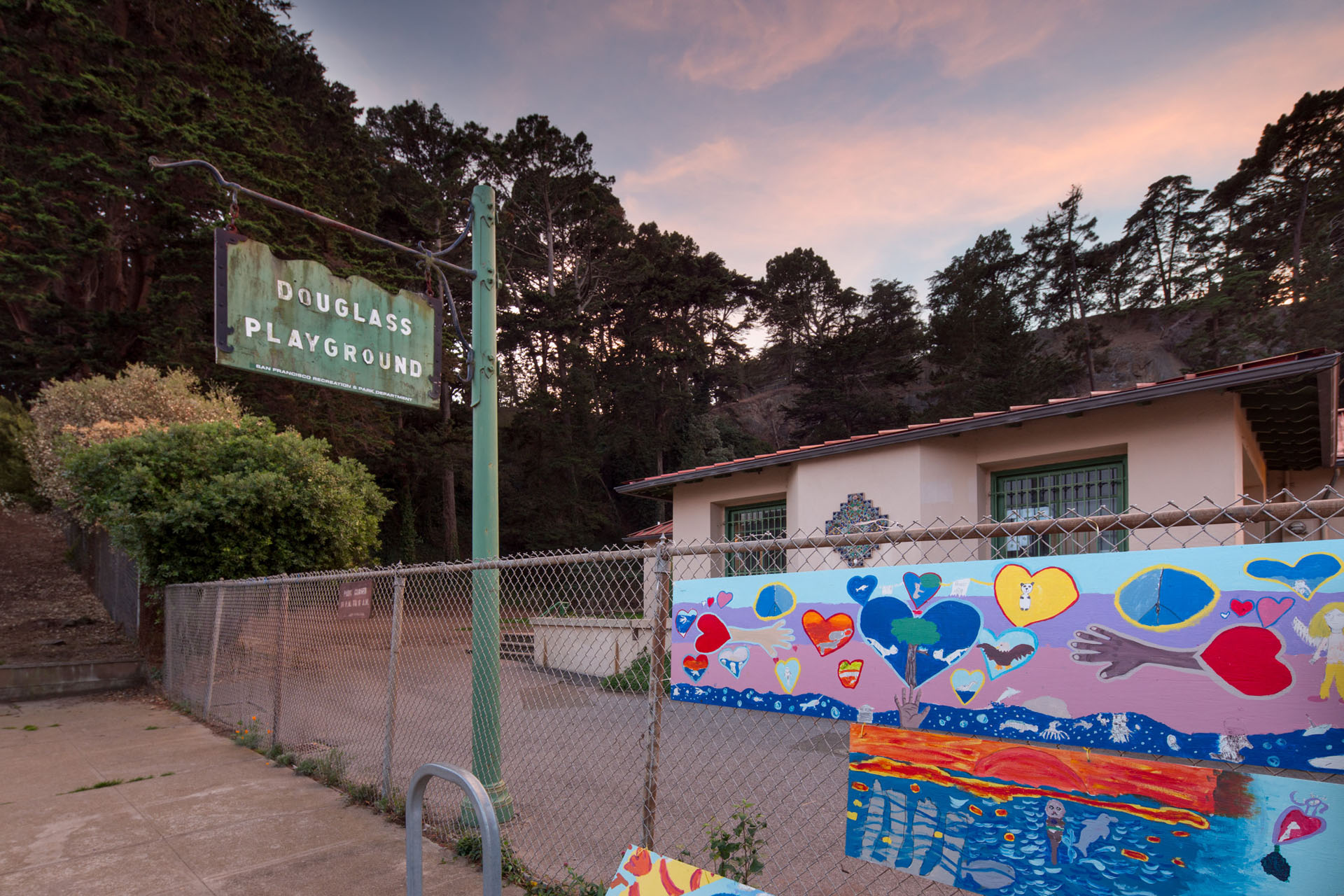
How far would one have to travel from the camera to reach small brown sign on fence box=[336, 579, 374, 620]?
5074mm

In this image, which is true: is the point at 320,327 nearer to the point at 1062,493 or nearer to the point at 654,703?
the point at 654,703

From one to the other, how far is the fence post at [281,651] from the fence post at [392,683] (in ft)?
6.22

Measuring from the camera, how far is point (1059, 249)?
1651 inches

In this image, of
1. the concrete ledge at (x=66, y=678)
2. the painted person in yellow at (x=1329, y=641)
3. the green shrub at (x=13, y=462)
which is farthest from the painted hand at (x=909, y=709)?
the green shrub at (x=13, y=462)

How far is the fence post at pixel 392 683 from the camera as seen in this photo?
449cm

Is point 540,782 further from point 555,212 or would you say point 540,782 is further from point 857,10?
point 555,212

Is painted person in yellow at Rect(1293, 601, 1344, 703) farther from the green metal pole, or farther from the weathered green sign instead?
the weathered green sign

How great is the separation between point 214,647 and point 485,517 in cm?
502

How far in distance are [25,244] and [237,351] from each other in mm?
16630

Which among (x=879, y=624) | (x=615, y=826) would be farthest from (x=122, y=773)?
(x=879, y=624)

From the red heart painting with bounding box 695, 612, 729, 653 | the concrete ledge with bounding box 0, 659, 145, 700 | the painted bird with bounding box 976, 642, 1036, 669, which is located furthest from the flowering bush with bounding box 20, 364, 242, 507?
the painted bird with bounding box 976, 642, 1036, 669

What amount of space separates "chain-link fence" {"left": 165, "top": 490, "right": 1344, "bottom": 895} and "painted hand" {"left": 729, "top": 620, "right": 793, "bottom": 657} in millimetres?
264

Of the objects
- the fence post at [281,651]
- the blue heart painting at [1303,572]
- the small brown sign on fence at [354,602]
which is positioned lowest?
the fence post at [281,651]

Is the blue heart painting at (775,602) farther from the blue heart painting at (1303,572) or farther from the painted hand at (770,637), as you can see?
the blue heart painting at (1303,572)
